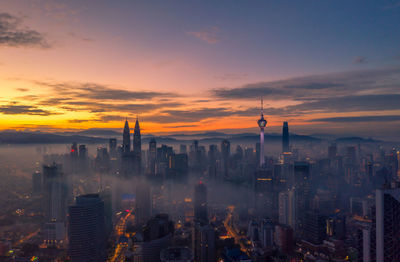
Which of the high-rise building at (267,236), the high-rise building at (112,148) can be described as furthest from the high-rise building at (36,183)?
the high-rise building at (267,236)

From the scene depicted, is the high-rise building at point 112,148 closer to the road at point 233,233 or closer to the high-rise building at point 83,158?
the high-rise building at point 83,158

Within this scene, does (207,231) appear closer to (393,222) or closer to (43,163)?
(393,222)

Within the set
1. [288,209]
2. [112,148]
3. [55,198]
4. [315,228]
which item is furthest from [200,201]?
[112,148]

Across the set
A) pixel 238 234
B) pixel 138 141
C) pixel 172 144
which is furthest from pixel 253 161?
pixel 238 234

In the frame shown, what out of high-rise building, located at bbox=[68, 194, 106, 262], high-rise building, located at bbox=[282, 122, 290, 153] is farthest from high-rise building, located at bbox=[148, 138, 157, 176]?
high-rise building, located at bbox=[282, 122, 290, 153]

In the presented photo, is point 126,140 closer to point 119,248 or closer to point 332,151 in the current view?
point 119,248

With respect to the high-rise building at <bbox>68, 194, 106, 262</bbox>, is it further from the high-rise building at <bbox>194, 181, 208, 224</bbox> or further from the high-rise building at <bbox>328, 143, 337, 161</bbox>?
the high-rise building at <bbox>328, 143, 337, 161</bbox>
